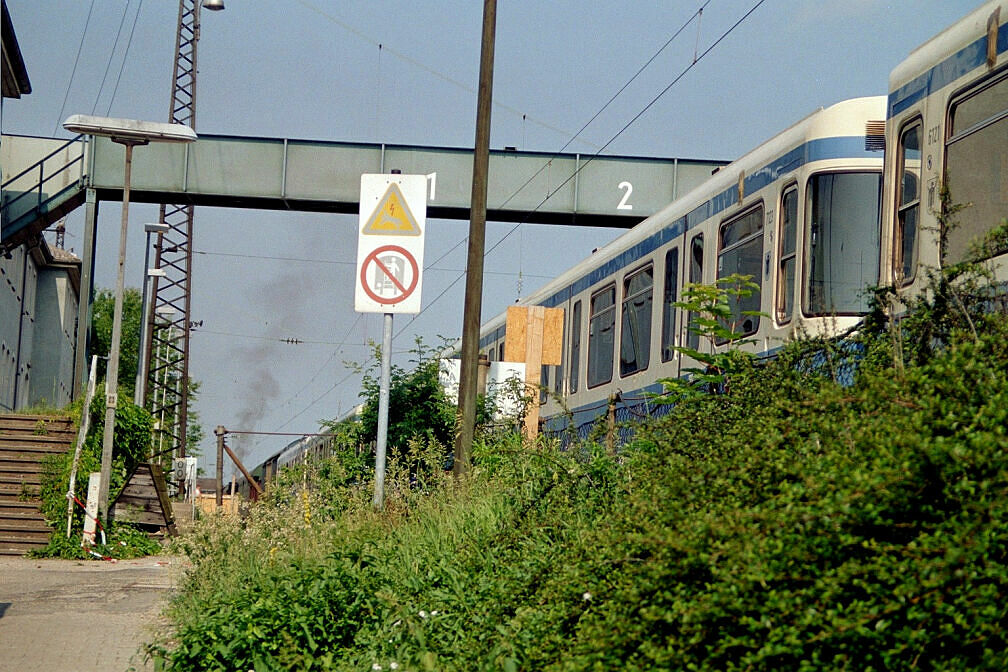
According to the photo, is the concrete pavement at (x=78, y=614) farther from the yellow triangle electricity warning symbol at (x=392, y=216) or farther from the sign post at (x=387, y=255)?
the yellow triangle electricity warning symbol at (x=392, y=216)

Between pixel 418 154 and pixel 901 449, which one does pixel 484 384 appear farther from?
pixel 418 154

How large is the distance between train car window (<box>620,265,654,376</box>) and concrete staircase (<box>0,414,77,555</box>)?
10521mm

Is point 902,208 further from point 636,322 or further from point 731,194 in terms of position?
point 636,322

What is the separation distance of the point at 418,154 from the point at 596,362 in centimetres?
1152

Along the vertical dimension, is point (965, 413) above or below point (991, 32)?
A: below

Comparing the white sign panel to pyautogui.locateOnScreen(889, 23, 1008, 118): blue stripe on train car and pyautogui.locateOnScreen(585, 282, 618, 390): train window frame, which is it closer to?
pyautogui.locateOnScreen(889, 23, 1008, 118): blue stripe on train car

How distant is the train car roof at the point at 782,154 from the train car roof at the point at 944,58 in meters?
0.94

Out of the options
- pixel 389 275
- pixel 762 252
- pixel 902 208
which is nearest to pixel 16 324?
pixel 389 275

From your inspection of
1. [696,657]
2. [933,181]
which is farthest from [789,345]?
[696,657]

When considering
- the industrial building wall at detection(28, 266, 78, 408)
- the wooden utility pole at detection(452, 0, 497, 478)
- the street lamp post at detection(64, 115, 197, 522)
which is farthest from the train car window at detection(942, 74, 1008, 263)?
the industrial building wall at detection(28, 266, 78, 408)

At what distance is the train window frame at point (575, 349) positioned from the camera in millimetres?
19188

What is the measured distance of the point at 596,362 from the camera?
18.2 m

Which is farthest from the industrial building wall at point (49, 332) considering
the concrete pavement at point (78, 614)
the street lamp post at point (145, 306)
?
the concrete pavement at point (78, 614)

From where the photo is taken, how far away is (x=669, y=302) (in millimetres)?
14812
